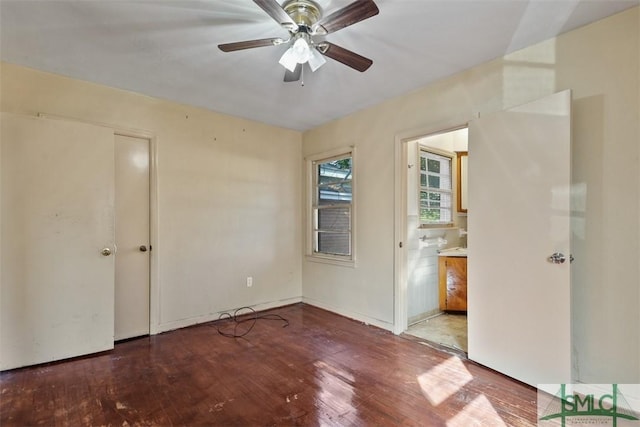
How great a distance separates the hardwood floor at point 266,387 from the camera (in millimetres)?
1877

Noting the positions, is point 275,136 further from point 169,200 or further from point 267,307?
point 267,307

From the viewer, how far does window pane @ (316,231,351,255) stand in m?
4.03

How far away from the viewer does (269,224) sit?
4215 millimetres

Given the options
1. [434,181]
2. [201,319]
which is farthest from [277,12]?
[201,319]

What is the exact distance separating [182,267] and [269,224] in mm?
1233

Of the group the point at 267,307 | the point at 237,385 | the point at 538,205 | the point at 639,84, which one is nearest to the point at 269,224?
the point at 267,307

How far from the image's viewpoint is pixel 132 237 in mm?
3184

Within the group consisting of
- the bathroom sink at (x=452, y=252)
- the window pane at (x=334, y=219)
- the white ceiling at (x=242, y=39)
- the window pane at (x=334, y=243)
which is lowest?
the bathroom sink at (x=452, y=252)

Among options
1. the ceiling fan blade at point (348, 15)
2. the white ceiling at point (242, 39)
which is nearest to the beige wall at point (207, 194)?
the white ceiling at point (242, 39)

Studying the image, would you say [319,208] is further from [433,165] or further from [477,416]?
[477,416]

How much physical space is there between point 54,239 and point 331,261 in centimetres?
286

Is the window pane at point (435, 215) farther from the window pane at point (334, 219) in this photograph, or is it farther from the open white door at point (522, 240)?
the open white door at point (522, 240)

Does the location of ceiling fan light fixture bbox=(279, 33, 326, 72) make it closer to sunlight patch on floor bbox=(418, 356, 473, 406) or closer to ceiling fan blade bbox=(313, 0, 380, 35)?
ceiling fan blade bbox=(313, 0, 380, 35)

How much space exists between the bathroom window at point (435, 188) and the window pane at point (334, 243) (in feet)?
3.26
